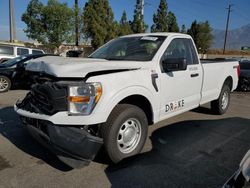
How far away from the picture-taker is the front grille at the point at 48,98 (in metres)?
3.02

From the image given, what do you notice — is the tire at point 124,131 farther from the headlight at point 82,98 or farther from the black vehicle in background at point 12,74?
the black vehicle in background at point 12,74

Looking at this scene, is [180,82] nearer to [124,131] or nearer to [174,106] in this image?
[174,106]

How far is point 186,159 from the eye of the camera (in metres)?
3.79

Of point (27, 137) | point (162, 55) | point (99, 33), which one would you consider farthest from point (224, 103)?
point (99, 33)

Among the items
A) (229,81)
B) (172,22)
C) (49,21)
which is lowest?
(229,81)

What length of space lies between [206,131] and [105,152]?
101 inches

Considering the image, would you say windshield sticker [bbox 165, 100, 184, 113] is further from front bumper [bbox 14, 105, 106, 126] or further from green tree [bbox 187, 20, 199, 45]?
green tree [bbox 187, 20, 199, 45]

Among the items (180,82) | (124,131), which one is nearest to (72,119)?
(124,131)

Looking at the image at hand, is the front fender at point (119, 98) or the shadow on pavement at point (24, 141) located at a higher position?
the front fender at point (119, 98)

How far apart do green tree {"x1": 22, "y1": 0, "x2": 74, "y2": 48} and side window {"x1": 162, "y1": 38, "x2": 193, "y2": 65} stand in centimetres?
1929

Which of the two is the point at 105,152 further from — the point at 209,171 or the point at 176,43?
the point at 176,43

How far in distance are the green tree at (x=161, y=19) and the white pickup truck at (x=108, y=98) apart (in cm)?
3736

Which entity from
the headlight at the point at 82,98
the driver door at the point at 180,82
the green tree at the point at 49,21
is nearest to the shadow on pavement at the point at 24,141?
the headlight at the point at 82,98

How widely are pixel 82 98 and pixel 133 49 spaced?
181 cm
